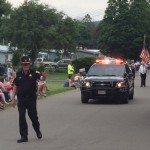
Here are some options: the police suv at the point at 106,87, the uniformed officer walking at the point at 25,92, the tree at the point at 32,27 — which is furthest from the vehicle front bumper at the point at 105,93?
the tree at the point at 32,27


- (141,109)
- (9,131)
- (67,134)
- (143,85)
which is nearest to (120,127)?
(67,134)

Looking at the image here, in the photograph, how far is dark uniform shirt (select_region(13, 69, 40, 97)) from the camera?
37.7 feet

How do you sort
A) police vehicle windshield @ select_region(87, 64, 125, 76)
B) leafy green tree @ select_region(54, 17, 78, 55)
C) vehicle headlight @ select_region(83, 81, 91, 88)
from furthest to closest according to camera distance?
1. leafy green tree @ select_region(54, 17, 78, 55)
2. police vehicle windshield @ select_region(87, 64, 125, 76)
3. vehicle headlight @ select_region(83, 81, 91, 88)

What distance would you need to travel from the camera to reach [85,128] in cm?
1369

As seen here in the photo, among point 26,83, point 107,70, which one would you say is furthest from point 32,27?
point 26,83

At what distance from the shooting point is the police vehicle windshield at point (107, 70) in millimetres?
22547

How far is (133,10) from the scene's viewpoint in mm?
88438

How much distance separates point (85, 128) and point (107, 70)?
9.43 meters

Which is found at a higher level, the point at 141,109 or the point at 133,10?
the point at 133,10

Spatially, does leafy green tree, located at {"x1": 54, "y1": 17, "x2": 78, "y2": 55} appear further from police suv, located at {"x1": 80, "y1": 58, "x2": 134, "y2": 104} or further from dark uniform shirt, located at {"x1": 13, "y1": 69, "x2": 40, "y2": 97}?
dark uniform shirt, located at {"x1": 13, "y1": 69, "x2": 40, "y2": 97}

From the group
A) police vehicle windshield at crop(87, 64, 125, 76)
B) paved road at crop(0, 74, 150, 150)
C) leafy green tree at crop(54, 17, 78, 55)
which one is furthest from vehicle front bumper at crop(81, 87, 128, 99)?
leafy green tree at crop(54, 17, 78, 55)

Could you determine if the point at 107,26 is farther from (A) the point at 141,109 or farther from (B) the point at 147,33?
(A) the point at 141,109

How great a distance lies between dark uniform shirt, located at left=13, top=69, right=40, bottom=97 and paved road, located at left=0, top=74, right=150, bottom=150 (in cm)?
104

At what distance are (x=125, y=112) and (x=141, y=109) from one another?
136 cm
